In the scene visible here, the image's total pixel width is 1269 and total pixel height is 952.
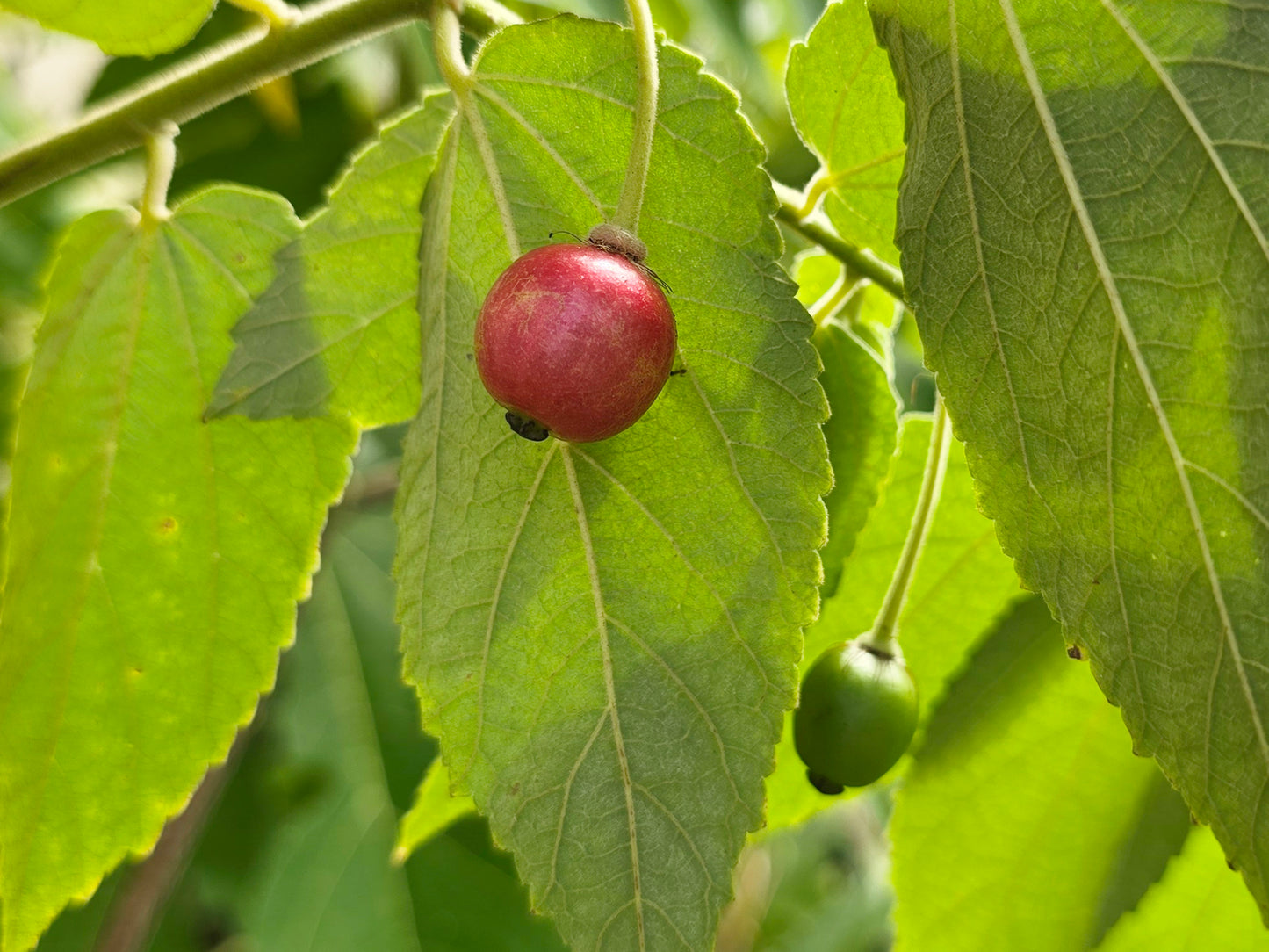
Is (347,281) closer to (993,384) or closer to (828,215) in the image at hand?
(828,215)

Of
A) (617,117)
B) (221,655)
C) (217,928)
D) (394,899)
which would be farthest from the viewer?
(217,928)

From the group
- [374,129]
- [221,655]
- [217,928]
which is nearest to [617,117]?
[221,655]

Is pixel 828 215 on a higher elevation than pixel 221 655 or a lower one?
higher

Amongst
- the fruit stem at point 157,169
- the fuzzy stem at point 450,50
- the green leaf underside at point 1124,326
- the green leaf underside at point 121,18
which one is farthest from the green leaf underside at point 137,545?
the green leaf underside at point 1124,326

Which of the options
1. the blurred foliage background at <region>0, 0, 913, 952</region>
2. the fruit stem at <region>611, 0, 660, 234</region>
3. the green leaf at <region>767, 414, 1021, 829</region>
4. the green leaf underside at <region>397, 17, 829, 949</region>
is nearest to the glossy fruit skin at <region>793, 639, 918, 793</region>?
the green leaf at <region>767, 414, 1021, 829</region>

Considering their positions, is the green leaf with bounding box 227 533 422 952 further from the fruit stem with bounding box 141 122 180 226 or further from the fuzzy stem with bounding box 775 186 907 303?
the fuzzy stem with bounding box 775 186 907 303
